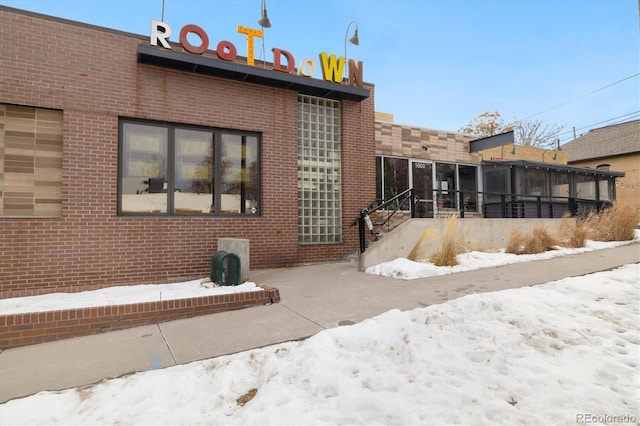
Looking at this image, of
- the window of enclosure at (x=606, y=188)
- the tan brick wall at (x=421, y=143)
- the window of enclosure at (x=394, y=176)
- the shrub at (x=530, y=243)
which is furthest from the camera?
the window of enclosure at (x=606, y=188)

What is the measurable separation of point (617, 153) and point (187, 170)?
102 ft

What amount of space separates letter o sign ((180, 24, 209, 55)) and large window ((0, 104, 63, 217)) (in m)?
2.70

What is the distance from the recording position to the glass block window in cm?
895

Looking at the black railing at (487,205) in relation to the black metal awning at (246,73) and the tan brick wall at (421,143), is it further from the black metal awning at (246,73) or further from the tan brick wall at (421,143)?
the black metal awning at (246,73)

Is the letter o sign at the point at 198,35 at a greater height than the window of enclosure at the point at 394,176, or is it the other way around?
the letter o sign at the point at 198,35

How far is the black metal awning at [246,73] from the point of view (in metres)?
6.95

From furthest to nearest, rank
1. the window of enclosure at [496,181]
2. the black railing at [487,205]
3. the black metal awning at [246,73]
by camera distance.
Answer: the window of enclosure at [496,181]
the black railing at [487,205]
the black metal awning at [246,73]

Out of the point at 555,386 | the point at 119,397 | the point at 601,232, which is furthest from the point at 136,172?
the point at 601,232

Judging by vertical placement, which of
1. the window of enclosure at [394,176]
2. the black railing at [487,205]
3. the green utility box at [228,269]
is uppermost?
the window of enclosure at [394,176]

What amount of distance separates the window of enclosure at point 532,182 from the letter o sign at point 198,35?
12.7 metres

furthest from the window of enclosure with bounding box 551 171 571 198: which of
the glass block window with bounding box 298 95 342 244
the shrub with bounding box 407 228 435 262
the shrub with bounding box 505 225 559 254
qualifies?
the glass block window with bounding box 298 95 342 244

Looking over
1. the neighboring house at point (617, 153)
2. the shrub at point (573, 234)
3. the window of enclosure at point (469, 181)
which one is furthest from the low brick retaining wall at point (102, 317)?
the neighboring house at point (617, 153)

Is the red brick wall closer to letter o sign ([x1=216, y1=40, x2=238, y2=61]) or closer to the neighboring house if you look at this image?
letter o sign ([x1=216, y1=40, x2=238, y2=61])

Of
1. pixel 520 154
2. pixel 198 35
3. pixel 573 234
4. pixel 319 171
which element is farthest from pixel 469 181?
pixel 198 35
